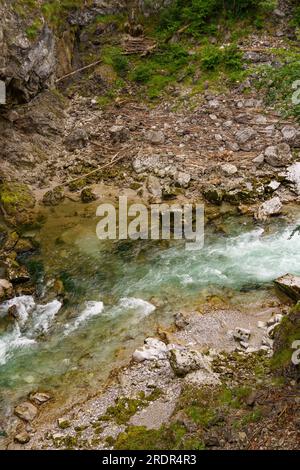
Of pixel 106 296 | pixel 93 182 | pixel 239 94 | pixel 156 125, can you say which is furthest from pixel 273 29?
pixel 106 296

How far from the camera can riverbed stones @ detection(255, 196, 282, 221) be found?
1611 cm

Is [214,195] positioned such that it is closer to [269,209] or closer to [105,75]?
[269,209]

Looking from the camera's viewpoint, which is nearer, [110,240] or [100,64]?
[110,240]

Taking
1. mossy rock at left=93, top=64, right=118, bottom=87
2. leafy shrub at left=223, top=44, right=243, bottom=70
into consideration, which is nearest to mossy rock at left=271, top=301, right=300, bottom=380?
leafy shrub at left=223, top=44, right=243, bottom=70

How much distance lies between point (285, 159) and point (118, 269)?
329 inches

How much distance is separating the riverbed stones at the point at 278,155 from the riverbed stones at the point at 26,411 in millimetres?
12821

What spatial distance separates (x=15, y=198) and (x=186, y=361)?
11.0m

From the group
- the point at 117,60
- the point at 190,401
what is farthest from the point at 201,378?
the point at 117,60

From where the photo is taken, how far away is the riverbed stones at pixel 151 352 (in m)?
10.7

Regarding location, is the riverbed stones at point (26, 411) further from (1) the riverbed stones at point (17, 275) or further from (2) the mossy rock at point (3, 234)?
(2) the mossy rock at point (3, 234)

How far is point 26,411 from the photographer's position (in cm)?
982
